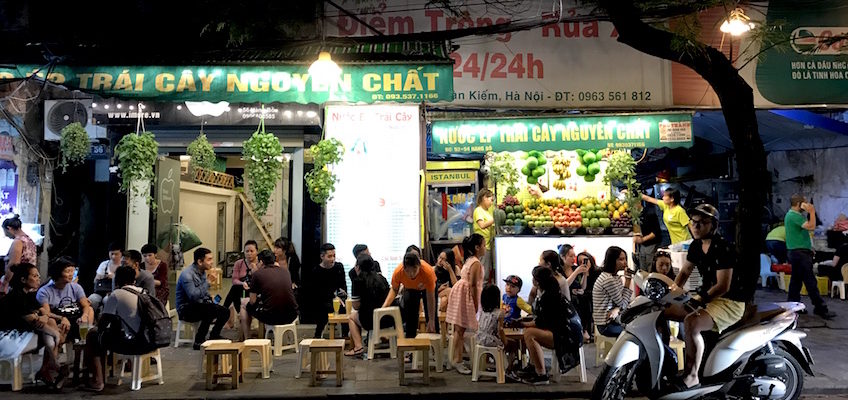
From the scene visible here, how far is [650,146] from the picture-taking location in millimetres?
10477

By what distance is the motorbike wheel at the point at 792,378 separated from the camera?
5438mm

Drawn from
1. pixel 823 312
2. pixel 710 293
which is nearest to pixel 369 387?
pixel 710 293

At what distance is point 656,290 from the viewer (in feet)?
17.2

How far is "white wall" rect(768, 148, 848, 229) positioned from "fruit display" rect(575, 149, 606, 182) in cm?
686

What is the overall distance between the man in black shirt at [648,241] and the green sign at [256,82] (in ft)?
14.5

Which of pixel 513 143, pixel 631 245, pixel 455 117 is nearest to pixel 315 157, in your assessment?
pixel 455 117

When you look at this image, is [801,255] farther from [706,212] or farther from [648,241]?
[706,212]

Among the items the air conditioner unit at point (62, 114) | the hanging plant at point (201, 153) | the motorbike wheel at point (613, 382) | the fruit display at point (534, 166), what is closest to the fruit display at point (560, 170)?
the fruit display at point (534, 166)

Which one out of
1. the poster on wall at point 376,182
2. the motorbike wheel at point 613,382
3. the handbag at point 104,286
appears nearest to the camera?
A: the motorbike wheel at point 613,382

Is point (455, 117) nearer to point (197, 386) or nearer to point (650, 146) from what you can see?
point (650, 146)

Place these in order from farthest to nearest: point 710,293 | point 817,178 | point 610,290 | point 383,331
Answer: point 817,178 < point 383,331 < point 610,290 < point 710,293

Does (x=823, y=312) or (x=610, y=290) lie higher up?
(x=610, y=290)

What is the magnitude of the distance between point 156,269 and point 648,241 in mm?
8280

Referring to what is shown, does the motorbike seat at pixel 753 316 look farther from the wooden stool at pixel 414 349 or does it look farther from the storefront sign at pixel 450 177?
the storefront sign at pixel 450 177
